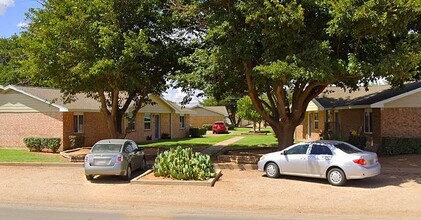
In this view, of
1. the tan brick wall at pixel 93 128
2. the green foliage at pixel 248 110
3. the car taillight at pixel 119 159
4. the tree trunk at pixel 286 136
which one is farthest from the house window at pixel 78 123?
the green foliage at pixel 248 110

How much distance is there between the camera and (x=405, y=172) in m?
16.6

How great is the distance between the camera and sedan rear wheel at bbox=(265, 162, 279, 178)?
1559cm

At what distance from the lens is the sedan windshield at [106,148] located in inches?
599

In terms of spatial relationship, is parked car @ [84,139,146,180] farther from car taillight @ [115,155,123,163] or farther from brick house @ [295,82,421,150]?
brick house @ [295,82,421,150]

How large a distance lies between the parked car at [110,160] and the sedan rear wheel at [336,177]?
7167 mm

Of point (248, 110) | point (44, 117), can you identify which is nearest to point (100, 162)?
point (44, 117)

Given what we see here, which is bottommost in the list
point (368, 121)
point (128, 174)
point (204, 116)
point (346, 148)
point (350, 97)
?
point (128, 174)

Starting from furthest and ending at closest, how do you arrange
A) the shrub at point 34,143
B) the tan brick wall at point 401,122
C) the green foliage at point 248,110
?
the green foliage at point 248,110 < the shrub at point 34,143 < the tan brick wall at point 401,122

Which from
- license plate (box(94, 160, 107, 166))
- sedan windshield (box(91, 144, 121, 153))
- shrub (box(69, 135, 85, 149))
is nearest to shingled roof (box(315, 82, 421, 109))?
sedan windshield (box(91, 144, 121, 153))

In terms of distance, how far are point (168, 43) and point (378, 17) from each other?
11.3 metres

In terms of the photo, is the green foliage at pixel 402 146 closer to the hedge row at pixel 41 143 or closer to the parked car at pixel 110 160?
the parked car at pixel 110 160

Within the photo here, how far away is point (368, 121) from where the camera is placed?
25.8 meters

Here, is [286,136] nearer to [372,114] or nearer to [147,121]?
[372,114]

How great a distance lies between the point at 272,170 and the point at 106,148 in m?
6.19
